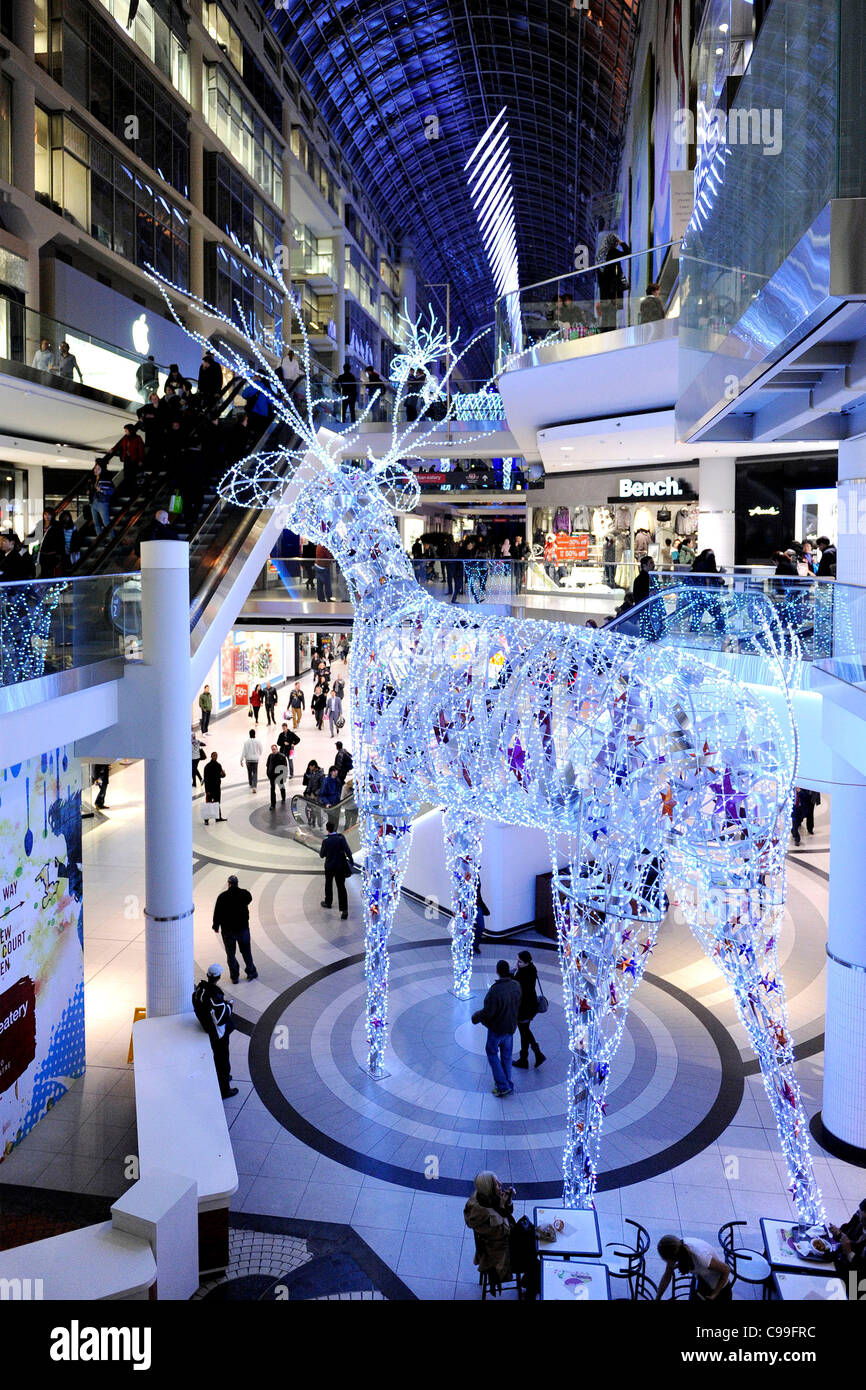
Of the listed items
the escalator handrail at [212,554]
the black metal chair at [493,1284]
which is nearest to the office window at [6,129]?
the escalator handrail at [212,554]

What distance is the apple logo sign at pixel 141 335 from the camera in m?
21.1

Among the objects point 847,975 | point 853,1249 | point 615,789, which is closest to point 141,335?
point 615,789

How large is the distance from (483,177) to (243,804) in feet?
123

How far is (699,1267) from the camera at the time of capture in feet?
15.4

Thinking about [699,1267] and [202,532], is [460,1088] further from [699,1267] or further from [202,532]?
[202,532]

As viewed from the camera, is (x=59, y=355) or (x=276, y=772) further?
(x=276, y=772)

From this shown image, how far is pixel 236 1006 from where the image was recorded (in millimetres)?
9078

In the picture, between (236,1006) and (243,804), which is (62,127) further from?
(236,1006)

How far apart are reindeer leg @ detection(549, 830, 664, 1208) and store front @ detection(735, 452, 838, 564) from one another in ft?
41.1

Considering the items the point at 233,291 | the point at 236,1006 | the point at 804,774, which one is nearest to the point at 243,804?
the point at 236,1006

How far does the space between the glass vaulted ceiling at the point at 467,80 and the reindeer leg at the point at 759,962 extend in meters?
23.7

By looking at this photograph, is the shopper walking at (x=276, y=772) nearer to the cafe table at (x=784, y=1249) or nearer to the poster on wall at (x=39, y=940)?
the poster on wall at (x=39, y=940)

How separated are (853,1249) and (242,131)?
Result: 30338 mm

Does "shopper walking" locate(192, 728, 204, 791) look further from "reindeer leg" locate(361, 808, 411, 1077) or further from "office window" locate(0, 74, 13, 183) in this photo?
"office window" locate(0, 74, 13, 183)
